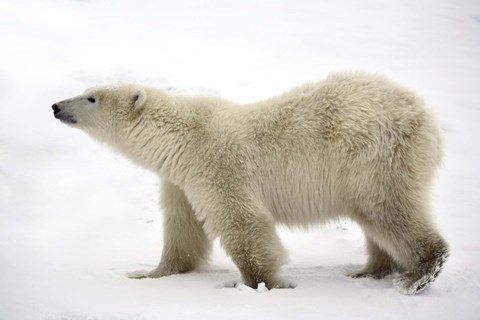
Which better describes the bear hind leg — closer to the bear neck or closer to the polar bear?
the polar bear

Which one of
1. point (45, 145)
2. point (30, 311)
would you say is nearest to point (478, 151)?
point (45, 145)

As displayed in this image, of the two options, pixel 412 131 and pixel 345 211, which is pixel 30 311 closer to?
pixel 345 211

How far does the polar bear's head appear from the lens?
5.50m

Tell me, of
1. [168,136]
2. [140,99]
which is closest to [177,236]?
[168,136]

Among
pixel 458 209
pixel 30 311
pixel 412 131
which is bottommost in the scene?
pixel 458 209

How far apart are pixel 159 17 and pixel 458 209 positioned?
781cm

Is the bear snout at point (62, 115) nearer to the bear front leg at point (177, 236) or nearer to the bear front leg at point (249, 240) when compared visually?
the bear front leg at point (177, 236)

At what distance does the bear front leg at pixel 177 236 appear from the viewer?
5.41 m

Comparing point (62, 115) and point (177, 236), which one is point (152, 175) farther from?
point (177, 236)

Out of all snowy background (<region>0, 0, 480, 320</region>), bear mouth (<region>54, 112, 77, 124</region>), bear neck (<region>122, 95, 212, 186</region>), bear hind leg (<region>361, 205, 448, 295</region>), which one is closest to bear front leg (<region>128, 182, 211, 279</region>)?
snowy background (<region>0, 0, 480, 320</region>)

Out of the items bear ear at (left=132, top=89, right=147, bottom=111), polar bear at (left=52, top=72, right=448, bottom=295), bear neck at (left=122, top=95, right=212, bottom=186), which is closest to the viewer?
polar bear at (left=52, top=72, right=448, bottom=295)

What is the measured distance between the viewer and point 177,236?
214 inches

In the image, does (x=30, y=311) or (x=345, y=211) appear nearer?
(x=30, y=311)

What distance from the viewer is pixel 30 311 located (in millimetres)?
3543
